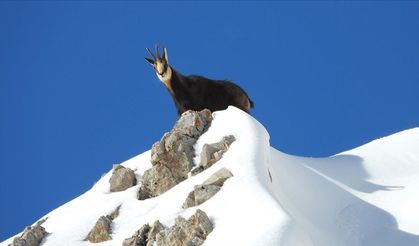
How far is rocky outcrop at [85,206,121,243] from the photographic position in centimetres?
1430

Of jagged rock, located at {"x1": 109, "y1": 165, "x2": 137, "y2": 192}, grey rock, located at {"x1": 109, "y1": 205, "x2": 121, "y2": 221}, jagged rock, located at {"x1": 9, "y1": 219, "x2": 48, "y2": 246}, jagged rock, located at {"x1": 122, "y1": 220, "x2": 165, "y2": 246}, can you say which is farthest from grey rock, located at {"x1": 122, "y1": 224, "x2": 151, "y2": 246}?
jagged rock, located at {"x1": 109, "y1": 165, "x2": 137, "y2": 192}

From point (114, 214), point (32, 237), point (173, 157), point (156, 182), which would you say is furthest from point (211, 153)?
point (32, 237)

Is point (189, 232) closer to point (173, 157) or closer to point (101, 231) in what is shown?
point (101, 231)

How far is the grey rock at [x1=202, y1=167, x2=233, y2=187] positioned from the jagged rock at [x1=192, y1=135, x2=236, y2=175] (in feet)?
4.03

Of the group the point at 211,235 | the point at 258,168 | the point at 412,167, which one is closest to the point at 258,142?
the point at 258,168

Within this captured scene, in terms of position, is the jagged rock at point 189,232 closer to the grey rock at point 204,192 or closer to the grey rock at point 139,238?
the grey rock at point 139,238

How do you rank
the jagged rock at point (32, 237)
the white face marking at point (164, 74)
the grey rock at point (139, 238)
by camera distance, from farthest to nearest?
the white face marking at point (164, 74), the jagged rock at point (32, 237), the grey rock at point (139, 238)

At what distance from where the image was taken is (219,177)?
13.6 meters

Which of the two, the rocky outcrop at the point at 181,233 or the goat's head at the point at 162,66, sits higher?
the goat's head at the point at 162,66

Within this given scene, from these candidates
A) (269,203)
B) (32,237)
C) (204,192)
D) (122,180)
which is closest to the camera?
(269,203)

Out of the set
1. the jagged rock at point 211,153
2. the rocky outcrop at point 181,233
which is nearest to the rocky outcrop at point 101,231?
the rocky outcrop at point 181,233

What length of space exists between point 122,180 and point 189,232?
4.95 metres

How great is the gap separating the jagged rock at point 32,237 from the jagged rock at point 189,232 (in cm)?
404

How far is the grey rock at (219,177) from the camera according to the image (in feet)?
44.4
